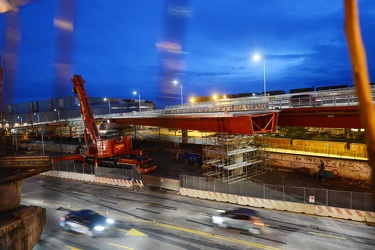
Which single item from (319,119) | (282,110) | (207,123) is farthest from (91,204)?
(319,119)

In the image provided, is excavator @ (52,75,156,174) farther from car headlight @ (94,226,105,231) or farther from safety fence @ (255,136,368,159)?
safety fence @ (255,136,368,159)

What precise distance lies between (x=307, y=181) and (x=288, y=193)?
7111mm

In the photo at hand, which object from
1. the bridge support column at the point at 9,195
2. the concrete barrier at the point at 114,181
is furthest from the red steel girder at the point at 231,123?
the bridge support column at the point at 9,195

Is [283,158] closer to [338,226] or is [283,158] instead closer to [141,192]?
[338,226]

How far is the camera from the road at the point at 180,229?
609 inches

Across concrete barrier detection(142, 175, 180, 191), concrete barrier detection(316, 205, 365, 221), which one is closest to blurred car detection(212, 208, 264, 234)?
concrete barrier detection(316, 205, 365, 221)

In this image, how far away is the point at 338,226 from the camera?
701 inches

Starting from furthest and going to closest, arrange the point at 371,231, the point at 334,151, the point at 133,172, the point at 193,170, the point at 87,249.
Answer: the point at 193,170 < the point at 334,151 < the point at 133,172 < the point at 371,231 < the point at 87,249

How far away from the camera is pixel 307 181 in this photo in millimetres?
27781

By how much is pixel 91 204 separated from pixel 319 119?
21734 millimetres

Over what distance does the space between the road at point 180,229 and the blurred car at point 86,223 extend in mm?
433

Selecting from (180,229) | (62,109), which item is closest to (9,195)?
(180,229)

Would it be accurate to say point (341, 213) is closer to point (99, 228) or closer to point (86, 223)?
point (99, 228)

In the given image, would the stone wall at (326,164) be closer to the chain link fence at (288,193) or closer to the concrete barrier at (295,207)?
the chain link fence at (288,193)
